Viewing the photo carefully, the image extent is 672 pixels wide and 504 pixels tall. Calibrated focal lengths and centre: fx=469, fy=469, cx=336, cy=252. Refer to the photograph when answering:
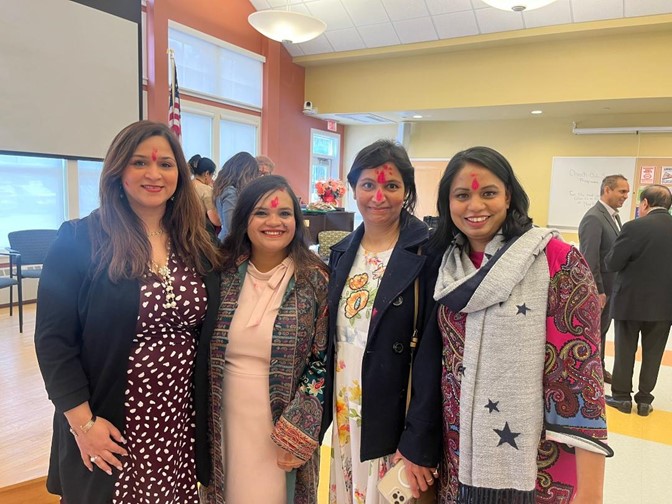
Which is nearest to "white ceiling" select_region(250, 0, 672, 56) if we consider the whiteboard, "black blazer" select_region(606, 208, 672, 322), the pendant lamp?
the pendant lamp

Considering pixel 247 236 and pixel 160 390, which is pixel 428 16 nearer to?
pixel 247 236

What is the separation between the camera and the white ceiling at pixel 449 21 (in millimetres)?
6086

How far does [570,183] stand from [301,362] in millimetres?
7916

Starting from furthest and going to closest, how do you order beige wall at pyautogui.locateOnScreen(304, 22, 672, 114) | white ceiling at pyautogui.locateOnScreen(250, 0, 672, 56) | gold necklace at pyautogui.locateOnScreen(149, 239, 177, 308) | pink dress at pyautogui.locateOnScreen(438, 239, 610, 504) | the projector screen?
1. beige wall at pyautogui.locateOnScreen(304, 22, 672, 114)
2. white ceiling at pyautogui.locateOnScreen(250, 0, 672, 56)
3. the projector screen
4. gold necklace at pyautogui.locateOnScreen(149, 239, 177, 308)
5. pink dress at pyautogui.locateOnScreen(438, 239, 610, 504)

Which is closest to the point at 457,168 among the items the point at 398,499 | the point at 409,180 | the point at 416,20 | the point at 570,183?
the point at 409,180

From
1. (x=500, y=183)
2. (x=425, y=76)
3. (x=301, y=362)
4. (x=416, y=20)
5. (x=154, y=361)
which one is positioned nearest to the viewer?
(x=500, y=183)

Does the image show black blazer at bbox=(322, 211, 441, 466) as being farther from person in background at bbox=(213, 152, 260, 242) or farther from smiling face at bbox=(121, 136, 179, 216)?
person in background at bbox=(213, 152, 260, 242)

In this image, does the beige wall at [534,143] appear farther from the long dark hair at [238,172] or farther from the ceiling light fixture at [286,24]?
the long dark hair at [238,172]

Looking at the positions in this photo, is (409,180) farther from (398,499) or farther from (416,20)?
(416,20)

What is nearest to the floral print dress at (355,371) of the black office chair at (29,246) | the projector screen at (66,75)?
the projector screen at (66,75)

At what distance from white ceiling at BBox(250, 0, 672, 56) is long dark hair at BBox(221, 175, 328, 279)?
5.93 m

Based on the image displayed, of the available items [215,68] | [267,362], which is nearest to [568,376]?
[267,362]

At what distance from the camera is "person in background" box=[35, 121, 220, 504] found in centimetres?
130

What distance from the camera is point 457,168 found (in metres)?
1.32
